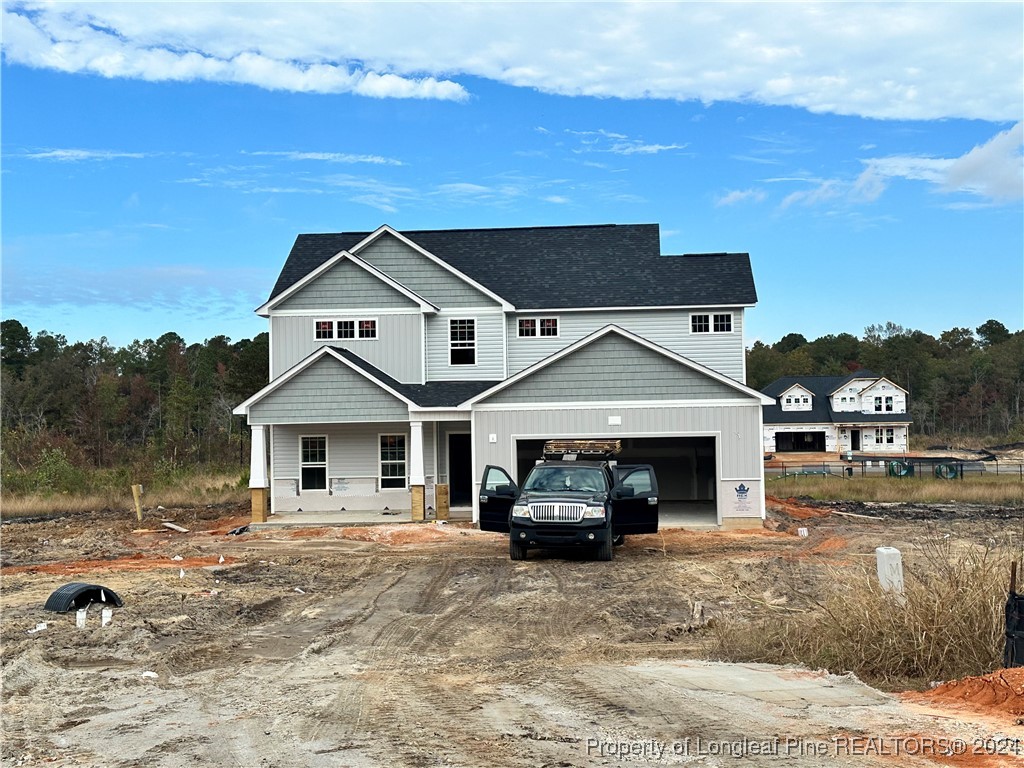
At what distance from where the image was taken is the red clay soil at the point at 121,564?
19.2m

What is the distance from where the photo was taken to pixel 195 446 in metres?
49.3

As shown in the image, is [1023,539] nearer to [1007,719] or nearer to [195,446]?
[1007,719]

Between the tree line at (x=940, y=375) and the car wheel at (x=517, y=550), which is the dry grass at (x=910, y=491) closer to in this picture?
the car wheel at (x=517, y=550)

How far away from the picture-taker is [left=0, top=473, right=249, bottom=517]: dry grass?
34.6m

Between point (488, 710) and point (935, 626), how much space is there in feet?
14.6

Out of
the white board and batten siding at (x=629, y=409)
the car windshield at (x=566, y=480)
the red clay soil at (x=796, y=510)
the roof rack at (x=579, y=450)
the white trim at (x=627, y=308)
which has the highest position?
the white trim at (x=627, y=308)

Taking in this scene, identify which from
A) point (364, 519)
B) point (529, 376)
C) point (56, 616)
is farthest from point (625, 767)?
point (364, 519)

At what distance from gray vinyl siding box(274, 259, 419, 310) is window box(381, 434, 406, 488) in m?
4.00

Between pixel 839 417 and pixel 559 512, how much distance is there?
66.1 metres

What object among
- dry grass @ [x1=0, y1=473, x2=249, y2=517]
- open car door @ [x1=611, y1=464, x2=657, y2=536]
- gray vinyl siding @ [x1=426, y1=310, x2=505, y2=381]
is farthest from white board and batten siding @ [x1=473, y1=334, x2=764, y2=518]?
dry grass @ [x1=0, y1=473, x2=249, y2=517]

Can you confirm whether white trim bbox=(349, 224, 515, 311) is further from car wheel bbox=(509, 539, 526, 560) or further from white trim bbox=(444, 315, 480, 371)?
car wheel bbox=(509, 539, 526, 560)

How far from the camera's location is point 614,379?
1033 inches

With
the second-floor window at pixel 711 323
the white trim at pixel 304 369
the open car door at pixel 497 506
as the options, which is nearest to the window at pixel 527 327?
the second-floor window at pixel 711 323

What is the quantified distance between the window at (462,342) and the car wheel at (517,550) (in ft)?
39.1
